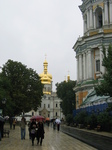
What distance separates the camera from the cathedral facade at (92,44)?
41500 millimetres

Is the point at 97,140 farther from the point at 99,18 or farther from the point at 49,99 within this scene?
the point at 49,99

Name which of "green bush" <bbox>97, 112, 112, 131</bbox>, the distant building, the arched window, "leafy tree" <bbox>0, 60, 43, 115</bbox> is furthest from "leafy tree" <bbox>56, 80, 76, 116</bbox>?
the distant building

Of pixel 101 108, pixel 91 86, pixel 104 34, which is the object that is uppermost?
pixel 104 34

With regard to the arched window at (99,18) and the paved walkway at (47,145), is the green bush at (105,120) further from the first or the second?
the arched window at (99,18)

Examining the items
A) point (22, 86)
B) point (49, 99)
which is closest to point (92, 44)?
point (22, 86)

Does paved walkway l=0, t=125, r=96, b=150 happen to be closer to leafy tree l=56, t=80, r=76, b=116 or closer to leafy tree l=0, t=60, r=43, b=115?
leafy tree l=0, t=60, r=43, b=115

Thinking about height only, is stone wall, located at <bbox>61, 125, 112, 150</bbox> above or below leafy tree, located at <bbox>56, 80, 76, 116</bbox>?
below

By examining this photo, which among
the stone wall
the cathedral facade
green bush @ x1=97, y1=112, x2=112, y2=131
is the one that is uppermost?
the cathedral facade

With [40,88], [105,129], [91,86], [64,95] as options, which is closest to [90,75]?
[91,86]

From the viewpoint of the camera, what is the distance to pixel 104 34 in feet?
136

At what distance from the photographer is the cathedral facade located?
41.5 meters

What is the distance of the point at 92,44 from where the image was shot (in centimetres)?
4256

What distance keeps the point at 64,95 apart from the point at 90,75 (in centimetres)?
2329

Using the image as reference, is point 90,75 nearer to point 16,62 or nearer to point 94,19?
point 94,19
